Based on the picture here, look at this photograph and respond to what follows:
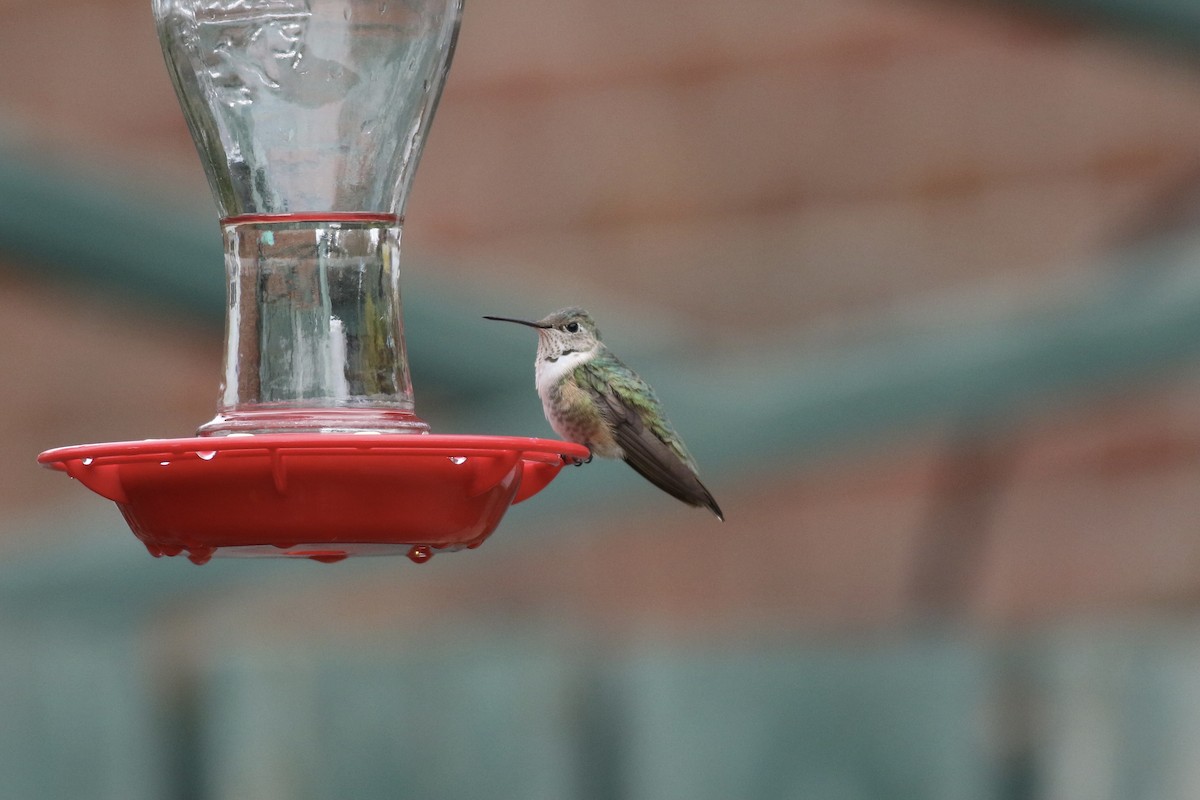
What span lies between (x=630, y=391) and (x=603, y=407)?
132 millimetres

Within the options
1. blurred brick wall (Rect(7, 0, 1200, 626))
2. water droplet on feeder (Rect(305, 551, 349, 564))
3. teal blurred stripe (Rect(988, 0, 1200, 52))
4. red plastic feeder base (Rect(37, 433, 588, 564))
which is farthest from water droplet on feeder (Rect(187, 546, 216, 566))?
blurred brick wall (Rect(7, 0, 1200, 626))

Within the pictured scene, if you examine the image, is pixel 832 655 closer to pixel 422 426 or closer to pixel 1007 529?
pixel 1007 529

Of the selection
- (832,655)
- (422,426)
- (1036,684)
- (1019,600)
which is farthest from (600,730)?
(422,426)

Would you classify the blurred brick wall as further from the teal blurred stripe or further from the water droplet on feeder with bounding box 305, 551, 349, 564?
the water droplet on feeder with bounding box 305, 551, 349, 564

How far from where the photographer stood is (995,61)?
5.77m

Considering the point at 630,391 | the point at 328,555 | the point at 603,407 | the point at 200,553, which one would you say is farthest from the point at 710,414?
the point at 200,553

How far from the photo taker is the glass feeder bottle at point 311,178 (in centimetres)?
286

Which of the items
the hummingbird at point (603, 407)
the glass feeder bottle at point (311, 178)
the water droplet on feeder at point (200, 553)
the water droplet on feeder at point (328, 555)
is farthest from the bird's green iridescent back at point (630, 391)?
the water droplet on feeder at point (200, 553)

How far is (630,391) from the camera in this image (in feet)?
12.8

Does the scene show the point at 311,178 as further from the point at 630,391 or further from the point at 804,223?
the point at 804,223

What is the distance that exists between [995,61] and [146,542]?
3.73 m

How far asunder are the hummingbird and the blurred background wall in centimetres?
12

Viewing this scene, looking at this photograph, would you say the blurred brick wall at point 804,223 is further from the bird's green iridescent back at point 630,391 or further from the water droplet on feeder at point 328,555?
the water droplet on feeder at point 328,555

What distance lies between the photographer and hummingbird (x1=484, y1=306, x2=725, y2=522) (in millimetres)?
3637
